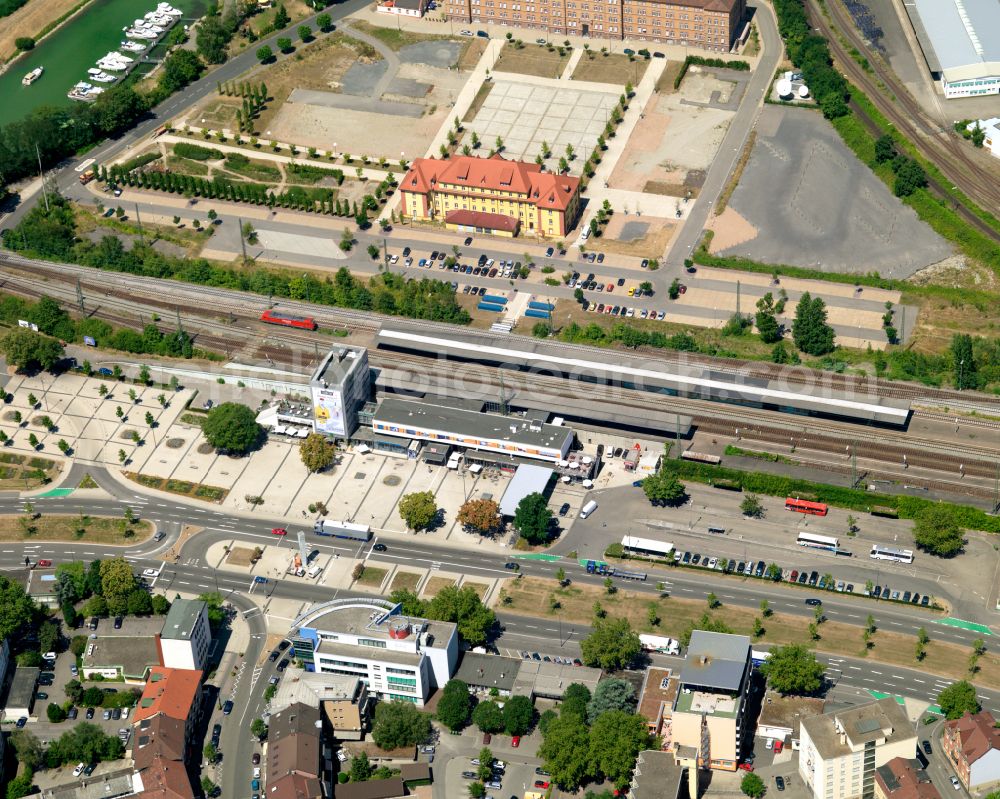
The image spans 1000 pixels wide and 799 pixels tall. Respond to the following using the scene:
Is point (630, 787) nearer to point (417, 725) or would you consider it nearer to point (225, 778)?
point (417, 725)

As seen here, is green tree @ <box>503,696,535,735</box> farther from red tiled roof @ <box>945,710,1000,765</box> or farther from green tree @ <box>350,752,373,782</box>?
red tiled roof @ <box>945,710,1000,765</box>

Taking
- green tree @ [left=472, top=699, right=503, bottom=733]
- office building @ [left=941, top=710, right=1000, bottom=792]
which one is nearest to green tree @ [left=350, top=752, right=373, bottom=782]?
green tree @ [left=472, top=699, right=503, bottom=733]

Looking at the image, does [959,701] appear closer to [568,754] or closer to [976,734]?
[976,734]

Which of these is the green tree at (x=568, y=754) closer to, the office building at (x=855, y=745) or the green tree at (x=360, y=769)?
the green tree at (x=360, y=769)

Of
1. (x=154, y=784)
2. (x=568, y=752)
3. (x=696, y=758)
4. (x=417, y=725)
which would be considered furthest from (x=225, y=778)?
(x=696, y=758)

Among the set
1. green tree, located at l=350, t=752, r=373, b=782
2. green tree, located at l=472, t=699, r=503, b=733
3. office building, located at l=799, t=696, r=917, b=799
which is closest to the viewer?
office building, located at l=799, t=696, r=917, b=799

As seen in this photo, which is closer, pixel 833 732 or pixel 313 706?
pixel 833 732
